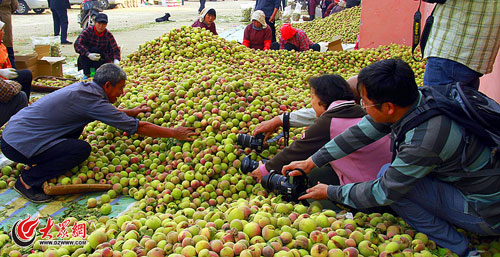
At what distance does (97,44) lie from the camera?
617 cm

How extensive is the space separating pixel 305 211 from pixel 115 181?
1.60 m

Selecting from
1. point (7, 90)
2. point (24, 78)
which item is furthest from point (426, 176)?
point (24, 78)

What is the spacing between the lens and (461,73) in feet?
9.38

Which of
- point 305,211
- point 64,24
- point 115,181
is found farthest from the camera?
point 64,24

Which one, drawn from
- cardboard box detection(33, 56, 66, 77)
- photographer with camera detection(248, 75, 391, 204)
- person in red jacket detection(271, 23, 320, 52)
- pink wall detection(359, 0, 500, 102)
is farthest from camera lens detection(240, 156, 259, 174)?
pink wall detection(359, 0, 500, 102)

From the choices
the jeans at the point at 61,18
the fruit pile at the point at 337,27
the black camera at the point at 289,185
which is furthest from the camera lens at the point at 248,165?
the jeans at the point at 61,18

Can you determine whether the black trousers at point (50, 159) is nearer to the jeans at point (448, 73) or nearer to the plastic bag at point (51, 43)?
the jeans at point (448, 73)

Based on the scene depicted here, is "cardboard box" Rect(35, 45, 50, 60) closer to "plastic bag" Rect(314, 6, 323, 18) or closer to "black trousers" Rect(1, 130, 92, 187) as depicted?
"black trousers" Rect(1, 130, 92, 187)

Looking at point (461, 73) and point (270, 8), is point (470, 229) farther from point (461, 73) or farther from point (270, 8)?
point (270, 8)

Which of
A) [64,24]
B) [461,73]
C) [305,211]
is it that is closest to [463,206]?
[305,211]

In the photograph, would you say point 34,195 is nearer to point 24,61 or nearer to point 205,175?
point 205,175

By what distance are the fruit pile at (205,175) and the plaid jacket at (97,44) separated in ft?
2.25

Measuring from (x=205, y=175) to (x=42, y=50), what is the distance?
5.11 metres

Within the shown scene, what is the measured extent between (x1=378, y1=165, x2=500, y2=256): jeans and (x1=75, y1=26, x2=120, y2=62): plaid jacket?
5299 millimetres
